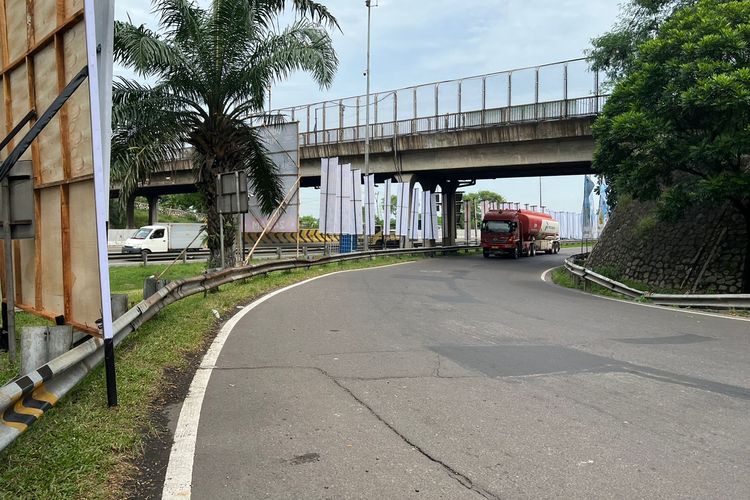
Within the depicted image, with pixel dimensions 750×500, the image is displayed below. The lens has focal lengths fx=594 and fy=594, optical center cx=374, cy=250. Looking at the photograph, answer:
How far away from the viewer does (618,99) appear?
609 inches

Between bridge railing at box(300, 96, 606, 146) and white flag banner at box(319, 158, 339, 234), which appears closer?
white flag banner at box(319, 158, 339, 234)

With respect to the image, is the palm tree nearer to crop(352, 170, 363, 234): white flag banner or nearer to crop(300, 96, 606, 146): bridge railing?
crop(352, 170, 363, 234): white flag banner

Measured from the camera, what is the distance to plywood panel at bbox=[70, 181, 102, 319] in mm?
4684

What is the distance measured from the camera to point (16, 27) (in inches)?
235

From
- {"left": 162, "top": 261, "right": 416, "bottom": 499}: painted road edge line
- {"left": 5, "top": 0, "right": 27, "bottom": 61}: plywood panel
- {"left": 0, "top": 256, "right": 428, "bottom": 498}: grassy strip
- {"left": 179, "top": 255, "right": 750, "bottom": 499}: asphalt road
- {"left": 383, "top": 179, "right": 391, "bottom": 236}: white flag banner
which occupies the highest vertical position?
{"left": 5, "top": 0, "right": 27, "bottom": 61}: plywood panel

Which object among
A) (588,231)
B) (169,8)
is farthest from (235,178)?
(588,231)

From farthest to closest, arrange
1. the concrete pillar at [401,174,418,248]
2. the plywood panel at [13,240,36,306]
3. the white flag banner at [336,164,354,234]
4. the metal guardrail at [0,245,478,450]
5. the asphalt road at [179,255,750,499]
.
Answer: the concrete pillar at [401,174,418,248] < the white flag banner at [336,164,354,234] < the plywood panel at [13,240,36,306] < the asphalt road at [179,255,750,499] < the metal guardrail at [0,245,478,450]

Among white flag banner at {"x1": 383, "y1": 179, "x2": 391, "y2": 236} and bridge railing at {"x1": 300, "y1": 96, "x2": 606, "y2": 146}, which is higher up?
bridge railing at {"x1": 300, "y1": 96, "x2": 606, "y2": 146}

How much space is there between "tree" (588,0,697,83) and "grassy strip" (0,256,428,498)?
18.3 meters

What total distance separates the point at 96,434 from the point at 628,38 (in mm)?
21782

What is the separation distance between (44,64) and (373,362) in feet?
14.1

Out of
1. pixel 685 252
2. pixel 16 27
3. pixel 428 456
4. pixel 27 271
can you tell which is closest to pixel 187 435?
pixel 428 456

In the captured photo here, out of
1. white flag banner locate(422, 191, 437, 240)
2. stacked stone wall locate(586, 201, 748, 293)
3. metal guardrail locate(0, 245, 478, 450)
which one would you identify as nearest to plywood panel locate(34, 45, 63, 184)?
metal guardrail locate(0, 245, 478, 450)

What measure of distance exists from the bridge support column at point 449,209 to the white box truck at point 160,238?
16.5 meters
